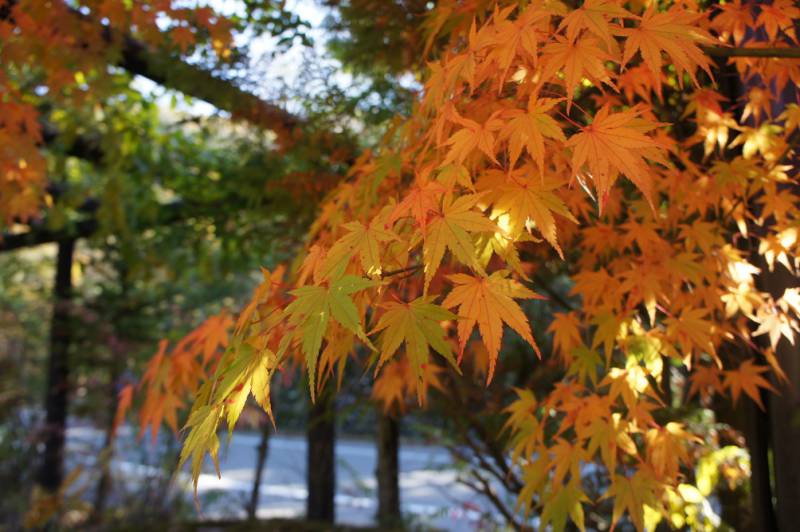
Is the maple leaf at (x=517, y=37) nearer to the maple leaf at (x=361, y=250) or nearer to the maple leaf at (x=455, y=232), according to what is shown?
the maple leaf at (x=455, y=232)

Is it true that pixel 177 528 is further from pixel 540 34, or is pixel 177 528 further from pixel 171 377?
pixel 540 34

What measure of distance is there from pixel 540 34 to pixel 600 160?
303 millimetres

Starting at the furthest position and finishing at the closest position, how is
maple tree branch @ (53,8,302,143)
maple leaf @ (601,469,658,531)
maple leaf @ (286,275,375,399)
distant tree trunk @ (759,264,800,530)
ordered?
Answer: maple tree branch @ (53,8,302,143), distant tree trunk @ (759,264,800,530), maple leaf @ (601,469,658,531), maple leaf @ (286,275,375,399)

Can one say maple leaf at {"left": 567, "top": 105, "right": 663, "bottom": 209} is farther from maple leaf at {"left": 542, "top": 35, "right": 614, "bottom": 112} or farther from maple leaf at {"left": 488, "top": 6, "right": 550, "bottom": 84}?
maple leaf at {"left": 488, "top": 6, "right": 550, "bottom": 84}

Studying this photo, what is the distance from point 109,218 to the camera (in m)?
4.71

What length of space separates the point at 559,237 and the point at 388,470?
2875 millimetres

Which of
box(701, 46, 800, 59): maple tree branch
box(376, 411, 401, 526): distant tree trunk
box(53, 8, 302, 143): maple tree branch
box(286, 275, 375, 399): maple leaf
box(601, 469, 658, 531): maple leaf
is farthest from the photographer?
box(376, 411, 401, 526): distant tree trunk

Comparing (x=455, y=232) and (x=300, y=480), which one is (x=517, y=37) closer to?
(x=455, y=232)

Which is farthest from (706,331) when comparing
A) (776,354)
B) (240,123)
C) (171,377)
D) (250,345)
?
(240,123)

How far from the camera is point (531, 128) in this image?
4.16ft

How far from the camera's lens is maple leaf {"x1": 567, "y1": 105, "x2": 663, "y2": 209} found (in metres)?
1.18

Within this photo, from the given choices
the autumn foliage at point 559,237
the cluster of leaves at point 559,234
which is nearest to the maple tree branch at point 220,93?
the cluster of leaves at point 559,234

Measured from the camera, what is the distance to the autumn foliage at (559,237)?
46.6 inches

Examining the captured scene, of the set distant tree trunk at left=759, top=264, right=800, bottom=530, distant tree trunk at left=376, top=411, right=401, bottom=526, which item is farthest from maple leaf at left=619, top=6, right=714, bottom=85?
distant tree trunk at left=376, top=411, right=401, bottom=526
